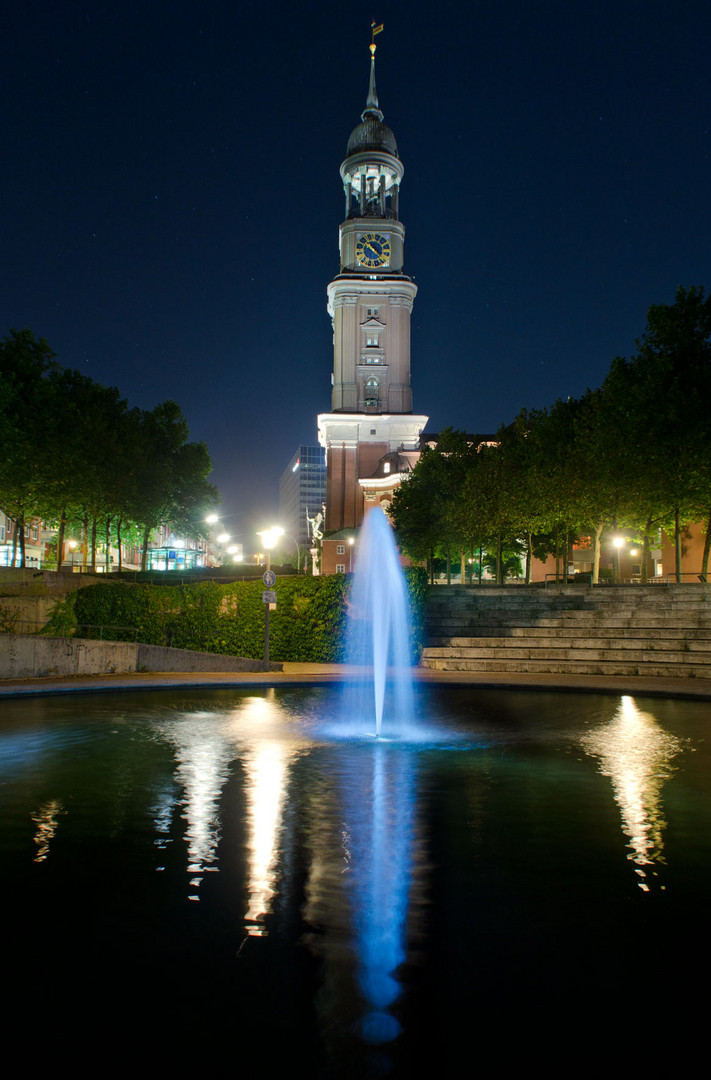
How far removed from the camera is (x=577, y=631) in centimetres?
2531

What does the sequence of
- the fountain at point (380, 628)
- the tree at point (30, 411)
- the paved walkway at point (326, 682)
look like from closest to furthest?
the paved walkway at point (326, 682) < the fountain at point (380, 628) < the tree at point (30, 411)

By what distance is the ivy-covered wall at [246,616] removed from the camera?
26812 millimetres

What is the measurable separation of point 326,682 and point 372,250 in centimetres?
9085

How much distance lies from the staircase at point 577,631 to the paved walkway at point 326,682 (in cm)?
131

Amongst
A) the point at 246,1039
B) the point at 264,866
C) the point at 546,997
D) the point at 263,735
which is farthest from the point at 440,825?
the point at 263,735

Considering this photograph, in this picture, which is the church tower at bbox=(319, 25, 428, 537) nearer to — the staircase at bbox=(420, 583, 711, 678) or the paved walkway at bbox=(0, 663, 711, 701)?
the staircase at bbox=(420, 583, 711, 678)

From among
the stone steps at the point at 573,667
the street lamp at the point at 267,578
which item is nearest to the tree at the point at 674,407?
the stone steps at the point at 573,667

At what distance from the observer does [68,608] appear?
1044 inches

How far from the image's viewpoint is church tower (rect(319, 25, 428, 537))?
3627 inches

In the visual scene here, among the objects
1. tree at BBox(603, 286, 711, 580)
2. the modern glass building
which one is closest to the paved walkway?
tree at BBox(603, 286, 711, 580)

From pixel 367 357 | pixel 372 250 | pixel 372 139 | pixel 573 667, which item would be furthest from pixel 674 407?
pixel 372 139

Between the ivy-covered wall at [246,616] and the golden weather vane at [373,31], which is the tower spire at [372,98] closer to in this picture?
the golden weather vane at [373,31]

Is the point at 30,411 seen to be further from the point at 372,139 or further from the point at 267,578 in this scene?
the point at 372,139

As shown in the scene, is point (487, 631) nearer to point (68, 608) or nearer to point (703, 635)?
point (703, 635)
